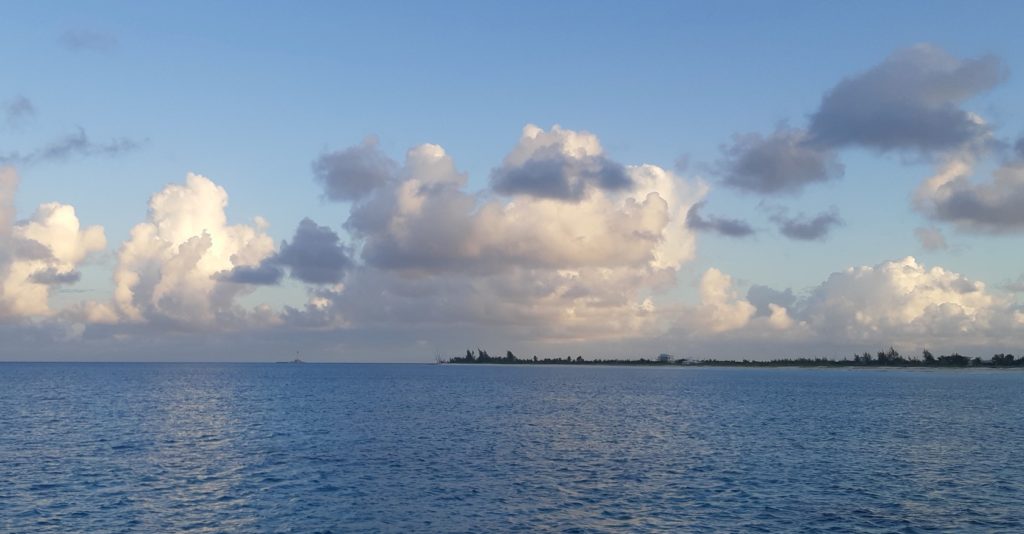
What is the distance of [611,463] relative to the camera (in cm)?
7919

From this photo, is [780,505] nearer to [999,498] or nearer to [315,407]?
[999,498]

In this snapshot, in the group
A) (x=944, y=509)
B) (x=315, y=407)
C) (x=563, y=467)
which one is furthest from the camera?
(x=315, y=407)

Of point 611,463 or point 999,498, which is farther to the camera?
point 611,463

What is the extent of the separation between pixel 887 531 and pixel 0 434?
4047 inches

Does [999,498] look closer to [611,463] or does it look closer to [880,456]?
[880,456]

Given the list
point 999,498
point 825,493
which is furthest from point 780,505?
point 999,498

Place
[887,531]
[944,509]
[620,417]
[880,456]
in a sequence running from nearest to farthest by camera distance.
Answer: [887,531] → [944,509] → [880,456] → [620,417]

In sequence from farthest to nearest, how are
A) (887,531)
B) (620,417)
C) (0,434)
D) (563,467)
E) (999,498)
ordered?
1. (620,417)
2. (0,434)
3. (563,467)
4. (999,498)
5. (887,531)

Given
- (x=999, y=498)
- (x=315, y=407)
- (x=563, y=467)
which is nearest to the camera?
(x=999, y=498)

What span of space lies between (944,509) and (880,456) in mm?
28296

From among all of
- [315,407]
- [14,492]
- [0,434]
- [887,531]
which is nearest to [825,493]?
[887,531]

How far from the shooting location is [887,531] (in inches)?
2018

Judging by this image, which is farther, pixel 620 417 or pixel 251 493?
pixel 620 417

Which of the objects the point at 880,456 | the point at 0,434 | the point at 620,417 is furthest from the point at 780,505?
the point at 0,434
